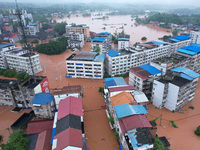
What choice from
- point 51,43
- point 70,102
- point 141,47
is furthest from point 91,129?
point 51,43

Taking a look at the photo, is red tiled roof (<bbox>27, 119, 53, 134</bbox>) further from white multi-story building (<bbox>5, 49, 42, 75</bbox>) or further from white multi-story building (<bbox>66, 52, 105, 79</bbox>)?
white multi-story building (<bbox>5, 49, 42, 75</bbox>)

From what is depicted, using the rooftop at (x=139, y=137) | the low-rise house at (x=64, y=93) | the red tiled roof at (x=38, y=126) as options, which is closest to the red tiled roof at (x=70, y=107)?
the low-rise house at (x=64, y=93)

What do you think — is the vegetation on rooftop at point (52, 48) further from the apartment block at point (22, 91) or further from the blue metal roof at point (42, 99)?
the blue metal roof at point (42, 99)

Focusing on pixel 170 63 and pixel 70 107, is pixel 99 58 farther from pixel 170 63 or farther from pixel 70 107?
pixel 70 107

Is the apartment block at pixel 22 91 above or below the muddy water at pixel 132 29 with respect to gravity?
below

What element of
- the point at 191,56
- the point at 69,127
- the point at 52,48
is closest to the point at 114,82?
the point at 69,127
